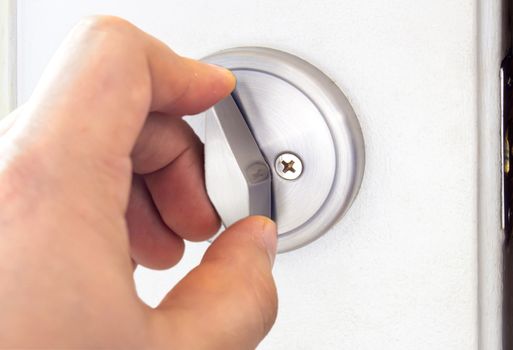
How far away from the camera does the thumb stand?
23 centimetres

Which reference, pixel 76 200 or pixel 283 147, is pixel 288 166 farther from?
pixel 76 200

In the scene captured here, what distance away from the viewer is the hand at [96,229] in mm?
194

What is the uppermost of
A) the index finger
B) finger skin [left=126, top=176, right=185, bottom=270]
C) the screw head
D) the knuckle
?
the knuckle

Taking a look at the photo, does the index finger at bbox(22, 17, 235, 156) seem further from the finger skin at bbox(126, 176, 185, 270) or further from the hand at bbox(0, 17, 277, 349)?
the finger skin at bbox(126, 176, 185, 270)

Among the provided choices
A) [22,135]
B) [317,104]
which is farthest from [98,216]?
[317,104]

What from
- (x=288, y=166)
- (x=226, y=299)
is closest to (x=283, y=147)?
(x=288, y=166)

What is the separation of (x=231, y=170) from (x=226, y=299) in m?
0.09

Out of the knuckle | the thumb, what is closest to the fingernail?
the thumb

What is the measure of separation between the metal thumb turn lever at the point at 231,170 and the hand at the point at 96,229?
0.04 metres

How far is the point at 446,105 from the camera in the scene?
1.05 ft

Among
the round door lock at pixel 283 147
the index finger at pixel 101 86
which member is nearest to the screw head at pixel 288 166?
the round door lock at pixel 283 147

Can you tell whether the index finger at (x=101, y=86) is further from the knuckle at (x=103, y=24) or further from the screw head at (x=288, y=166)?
the screw head at (x=288, y=166)

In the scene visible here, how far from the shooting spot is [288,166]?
34cm

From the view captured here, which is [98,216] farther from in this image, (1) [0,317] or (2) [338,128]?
(2) [338,128]
